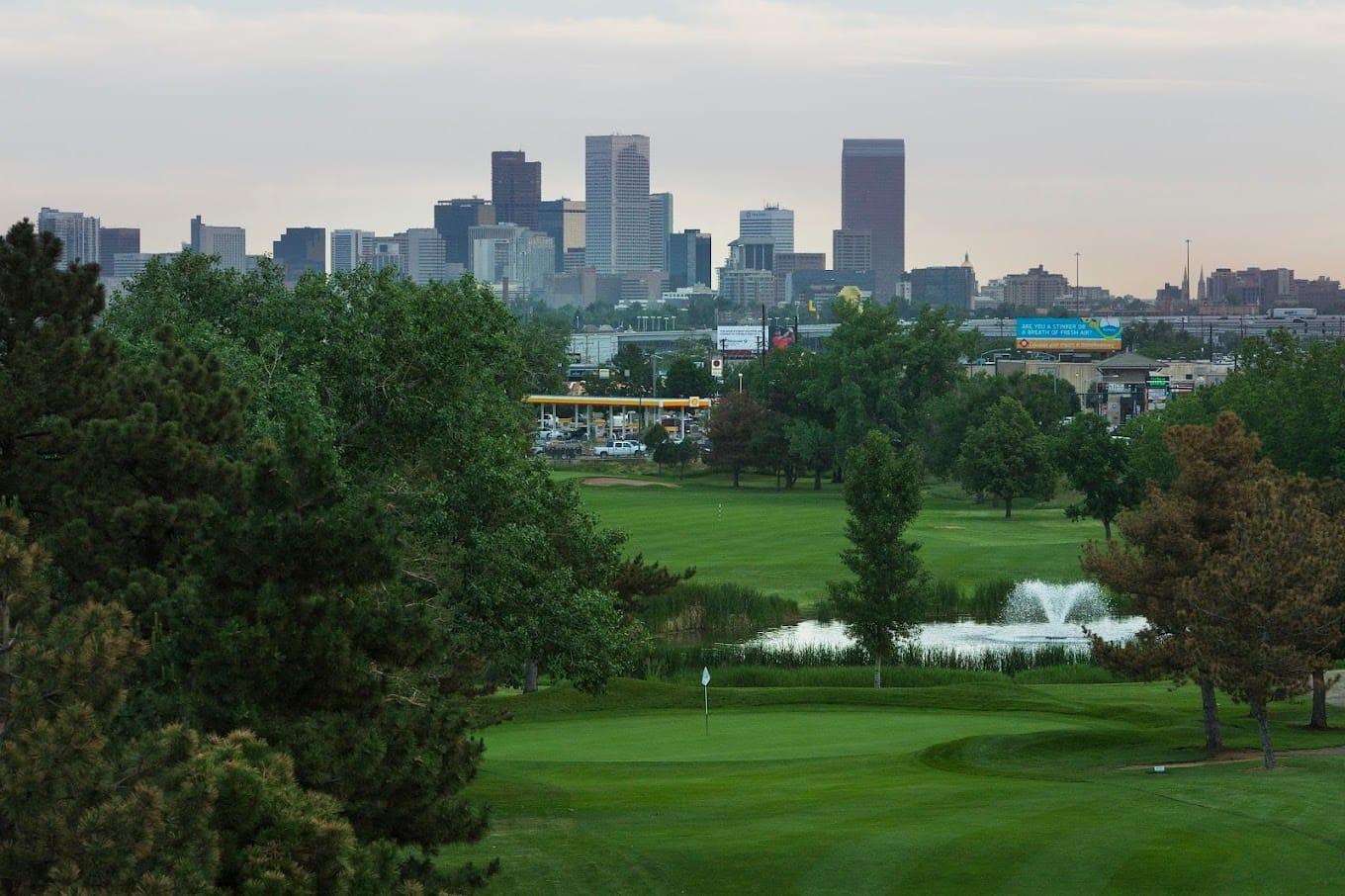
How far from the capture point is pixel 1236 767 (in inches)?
1112

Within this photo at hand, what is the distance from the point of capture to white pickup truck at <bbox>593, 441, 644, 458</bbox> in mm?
→ 130675

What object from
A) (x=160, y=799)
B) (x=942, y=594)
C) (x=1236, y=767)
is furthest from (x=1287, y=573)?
(x=942, y=594)

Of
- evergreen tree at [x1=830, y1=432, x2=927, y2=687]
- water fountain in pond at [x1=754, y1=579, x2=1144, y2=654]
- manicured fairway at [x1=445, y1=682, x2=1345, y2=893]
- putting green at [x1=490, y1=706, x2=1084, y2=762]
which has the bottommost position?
water fountain in pond at [x1=754, y1=579, x2=1144, y2=654]

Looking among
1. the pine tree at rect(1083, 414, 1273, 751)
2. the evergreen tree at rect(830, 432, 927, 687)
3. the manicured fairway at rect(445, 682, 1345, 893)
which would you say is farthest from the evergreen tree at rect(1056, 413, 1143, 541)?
the pine tree at rect(1083, 414, 1273, 751)

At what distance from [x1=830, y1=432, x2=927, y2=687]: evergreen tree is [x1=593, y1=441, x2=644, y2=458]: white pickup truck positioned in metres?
83.5

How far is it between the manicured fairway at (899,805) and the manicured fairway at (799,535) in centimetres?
2969

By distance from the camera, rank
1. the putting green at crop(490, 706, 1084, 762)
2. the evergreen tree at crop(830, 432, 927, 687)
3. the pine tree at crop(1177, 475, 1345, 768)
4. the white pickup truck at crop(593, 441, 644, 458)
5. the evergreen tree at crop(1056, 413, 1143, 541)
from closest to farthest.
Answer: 1. the pine tree at crop(1177, 475, 1345, 768)
2. the putting green at crop(490, 706, 1084, 762)
3. the evergreen tree at crop(830, 432, 927, 687)
4. the evergreen tree at crop(1056, 413, 1143, 541)
5. the white pickup truck at crop(593, 441, 644, 458)

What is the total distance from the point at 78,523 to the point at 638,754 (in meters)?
13.3

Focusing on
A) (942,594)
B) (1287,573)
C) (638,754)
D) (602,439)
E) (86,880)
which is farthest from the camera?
(602,439)

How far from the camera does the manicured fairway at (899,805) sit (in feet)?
65.0

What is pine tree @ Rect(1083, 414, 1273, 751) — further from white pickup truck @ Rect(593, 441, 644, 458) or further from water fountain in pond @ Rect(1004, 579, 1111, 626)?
white pickup truck @ Rect(593, 441, 644, 458)

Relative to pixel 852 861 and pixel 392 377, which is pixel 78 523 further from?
pixel 392 377

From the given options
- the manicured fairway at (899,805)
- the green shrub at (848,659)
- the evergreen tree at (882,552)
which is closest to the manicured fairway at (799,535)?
the green shrub at (848,659)

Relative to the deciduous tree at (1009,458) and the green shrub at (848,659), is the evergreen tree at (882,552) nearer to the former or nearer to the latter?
the green shrub at (848,659)
